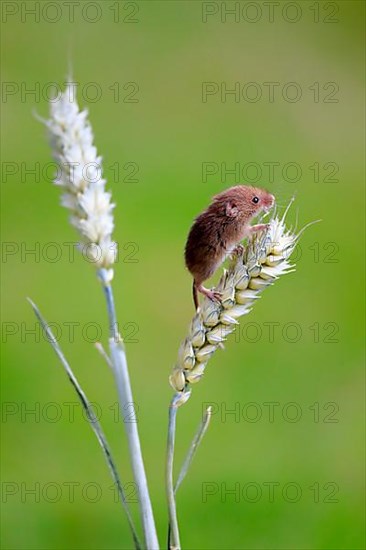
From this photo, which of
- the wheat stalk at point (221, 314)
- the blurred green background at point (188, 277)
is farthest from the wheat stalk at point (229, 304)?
the blurred green background at point (188, 277)

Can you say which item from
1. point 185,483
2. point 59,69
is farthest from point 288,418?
point 59,69

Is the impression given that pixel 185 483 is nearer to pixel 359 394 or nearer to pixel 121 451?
pixel 121 451

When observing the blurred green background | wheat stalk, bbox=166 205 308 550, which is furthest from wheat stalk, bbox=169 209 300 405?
the blurred green background

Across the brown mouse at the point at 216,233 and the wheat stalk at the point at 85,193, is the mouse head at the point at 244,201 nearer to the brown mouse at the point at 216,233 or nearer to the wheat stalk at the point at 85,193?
the brown mouse at the point at 216,233

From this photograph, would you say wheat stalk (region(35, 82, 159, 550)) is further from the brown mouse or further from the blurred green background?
the blurred green background

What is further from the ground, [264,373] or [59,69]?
[59,69]

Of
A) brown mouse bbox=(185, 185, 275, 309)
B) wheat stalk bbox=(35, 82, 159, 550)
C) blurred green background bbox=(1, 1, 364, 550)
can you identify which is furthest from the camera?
blurred green background bbox=(1, 1, 364, 550)

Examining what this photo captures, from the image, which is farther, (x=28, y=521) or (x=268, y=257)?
(x=28, y=521)
